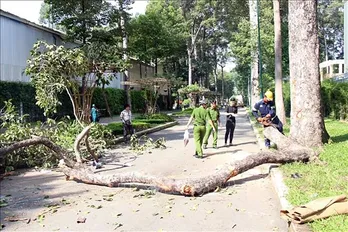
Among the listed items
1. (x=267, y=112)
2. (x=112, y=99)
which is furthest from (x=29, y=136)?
(x=112, y=99)

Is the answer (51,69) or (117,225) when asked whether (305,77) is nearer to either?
(117,225)

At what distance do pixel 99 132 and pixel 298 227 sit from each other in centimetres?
981

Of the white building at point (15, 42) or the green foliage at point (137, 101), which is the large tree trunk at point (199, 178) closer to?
the white building at point (15, 42)

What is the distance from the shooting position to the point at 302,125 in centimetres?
996

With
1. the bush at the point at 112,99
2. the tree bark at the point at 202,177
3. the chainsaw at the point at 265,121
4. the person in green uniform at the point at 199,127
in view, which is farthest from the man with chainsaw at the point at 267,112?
the bush at the point at 112,99

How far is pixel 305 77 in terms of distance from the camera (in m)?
10.1

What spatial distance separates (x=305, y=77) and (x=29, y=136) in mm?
7773

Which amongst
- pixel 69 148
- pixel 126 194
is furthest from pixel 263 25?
pixel 126 194

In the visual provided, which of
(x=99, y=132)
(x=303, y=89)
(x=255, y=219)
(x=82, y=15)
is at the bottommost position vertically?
(x=255, y=219)

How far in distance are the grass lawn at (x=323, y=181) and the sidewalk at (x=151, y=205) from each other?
16.6 inches

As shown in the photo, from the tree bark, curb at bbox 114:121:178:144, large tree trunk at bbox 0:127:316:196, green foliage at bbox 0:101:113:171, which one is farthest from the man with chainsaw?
curb at bbox 114:121:178:144

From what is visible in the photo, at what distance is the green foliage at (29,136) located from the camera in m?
10.3

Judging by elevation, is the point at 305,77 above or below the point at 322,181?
above

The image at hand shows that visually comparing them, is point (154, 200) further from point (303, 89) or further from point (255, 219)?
point (303, 89)
